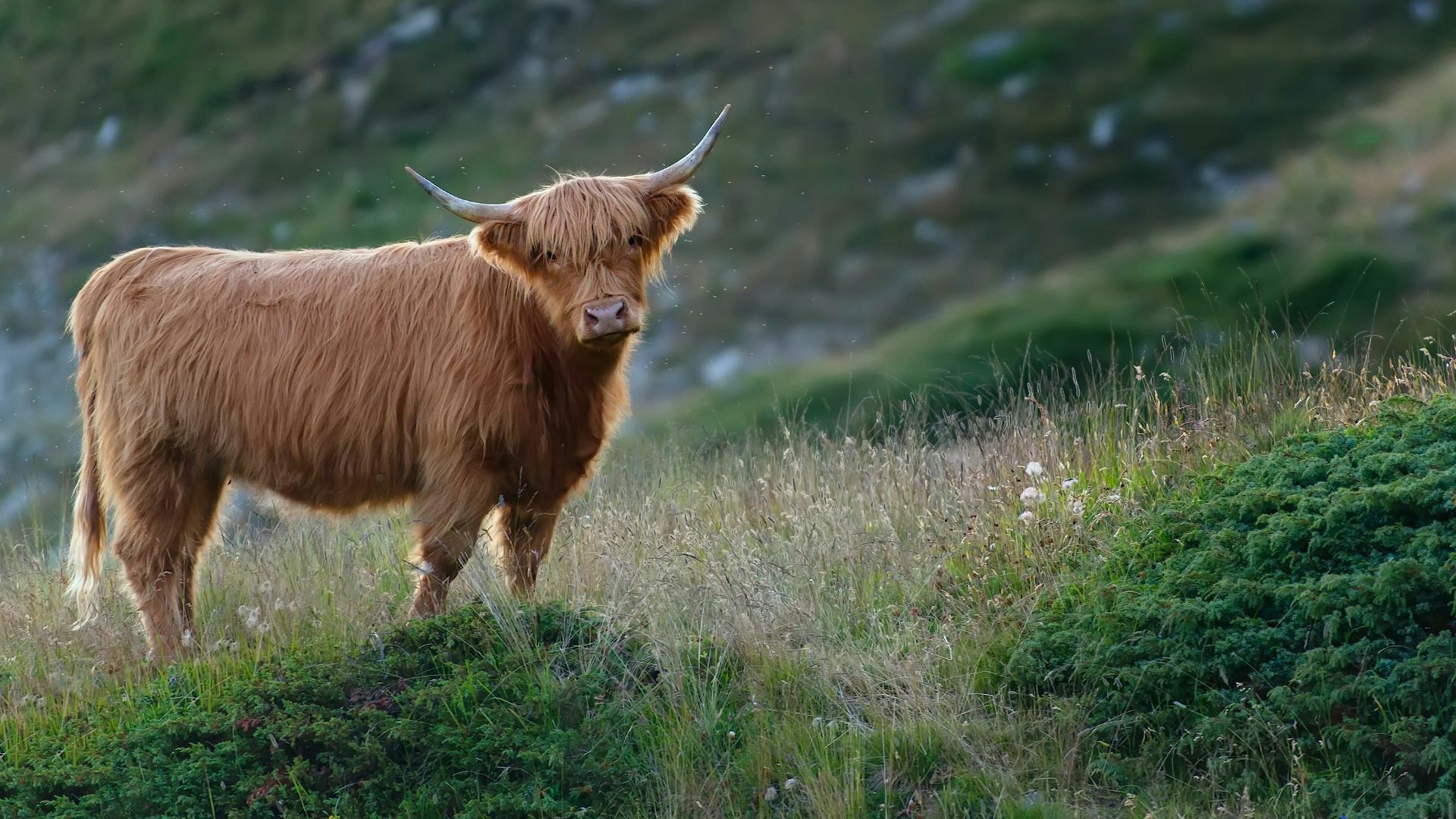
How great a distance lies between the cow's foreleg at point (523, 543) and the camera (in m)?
5.41

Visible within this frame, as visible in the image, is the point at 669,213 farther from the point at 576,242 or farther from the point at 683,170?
the point at 576,242

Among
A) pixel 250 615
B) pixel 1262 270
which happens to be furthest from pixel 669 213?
Result: pixel 1262 270

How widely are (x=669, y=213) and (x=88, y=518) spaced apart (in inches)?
97.2

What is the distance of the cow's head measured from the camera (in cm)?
515

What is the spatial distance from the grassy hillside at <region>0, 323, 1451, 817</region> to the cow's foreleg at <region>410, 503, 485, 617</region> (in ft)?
0.38

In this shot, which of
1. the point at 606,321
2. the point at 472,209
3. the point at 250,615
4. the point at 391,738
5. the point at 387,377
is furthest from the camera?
the point at 387,377

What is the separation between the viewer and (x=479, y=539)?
5410mm

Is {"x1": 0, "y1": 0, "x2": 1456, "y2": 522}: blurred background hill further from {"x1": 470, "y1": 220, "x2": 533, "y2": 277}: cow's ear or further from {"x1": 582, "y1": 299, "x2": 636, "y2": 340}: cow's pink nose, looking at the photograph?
{"x1": 582, "y1": 299, "x2": 636, "y2": 340}: cow's pink nose

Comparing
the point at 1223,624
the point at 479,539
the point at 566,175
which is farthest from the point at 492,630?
the point at 1223,624

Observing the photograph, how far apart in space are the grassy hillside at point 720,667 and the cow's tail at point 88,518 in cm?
14

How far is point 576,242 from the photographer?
521 cm

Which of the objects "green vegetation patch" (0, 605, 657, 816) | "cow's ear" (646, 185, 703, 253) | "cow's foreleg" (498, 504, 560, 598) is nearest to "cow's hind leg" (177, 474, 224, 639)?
"green vegetation patch" (0, 605, 657, 816)

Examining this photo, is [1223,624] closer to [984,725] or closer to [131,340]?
[984,725]

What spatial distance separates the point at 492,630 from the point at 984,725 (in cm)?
152
